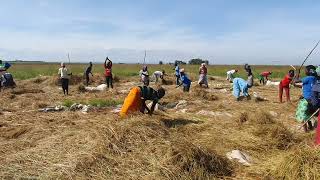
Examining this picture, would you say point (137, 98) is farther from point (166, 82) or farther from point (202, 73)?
point (166, 82)

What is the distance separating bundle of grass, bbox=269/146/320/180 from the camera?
5555 mm

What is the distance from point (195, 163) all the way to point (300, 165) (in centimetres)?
135

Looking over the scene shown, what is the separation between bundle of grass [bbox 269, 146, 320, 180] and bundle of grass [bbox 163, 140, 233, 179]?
2.45 ft

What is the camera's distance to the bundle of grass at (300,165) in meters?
5.55

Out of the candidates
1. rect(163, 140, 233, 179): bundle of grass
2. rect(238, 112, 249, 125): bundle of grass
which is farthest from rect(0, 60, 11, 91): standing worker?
rect(163, 140, 233, 179): bundle of grass

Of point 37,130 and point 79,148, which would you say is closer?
point 79,148

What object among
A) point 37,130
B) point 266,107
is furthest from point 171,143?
point 266,107

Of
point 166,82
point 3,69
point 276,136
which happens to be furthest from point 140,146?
point 166,82

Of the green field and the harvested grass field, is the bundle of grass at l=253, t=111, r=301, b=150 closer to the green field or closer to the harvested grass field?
the harvested grass field

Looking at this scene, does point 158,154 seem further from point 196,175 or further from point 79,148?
point 79,148

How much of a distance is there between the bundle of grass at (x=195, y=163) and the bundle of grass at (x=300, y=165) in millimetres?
747

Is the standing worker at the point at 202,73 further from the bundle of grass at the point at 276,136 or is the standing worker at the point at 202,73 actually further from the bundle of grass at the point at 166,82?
the bundle of grass at the point at 276,136

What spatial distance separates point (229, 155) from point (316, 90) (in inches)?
86.0

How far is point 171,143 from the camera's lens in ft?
21.5
